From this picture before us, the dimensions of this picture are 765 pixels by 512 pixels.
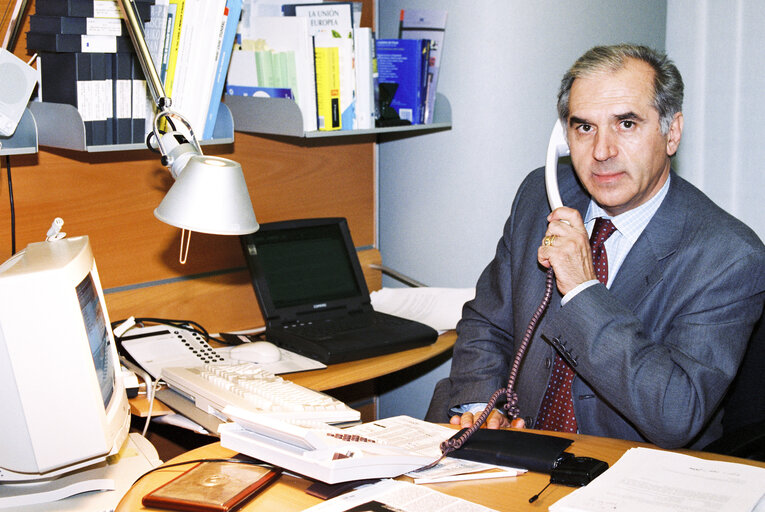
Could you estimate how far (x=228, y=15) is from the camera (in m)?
1.98

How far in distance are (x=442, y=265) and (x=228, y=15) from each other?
44.9 inches

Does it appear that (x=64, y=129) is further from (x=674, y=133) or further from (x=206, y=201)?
(x=674, y=133)

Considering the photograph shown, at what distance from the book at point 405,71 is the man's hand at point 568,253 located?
2.74 ft

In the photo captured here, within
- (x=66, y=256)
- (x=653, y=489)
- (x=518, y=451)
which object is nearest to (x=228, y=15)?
(x=66, y=256)

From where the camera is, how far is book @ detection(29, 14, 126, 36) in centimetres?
185

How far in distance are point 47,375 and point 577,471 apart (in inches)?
34.5

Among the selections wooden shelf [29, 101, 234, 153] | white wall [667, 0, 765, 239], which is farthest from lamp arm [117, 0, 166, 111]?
white wall [667, 0, 765, 239]

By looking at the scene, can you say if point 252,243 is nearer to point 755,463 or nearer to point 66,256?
point 66,256

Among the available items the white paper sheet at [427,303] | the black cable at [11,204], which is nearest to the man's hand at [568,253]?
the white paper sheet at [427,303]

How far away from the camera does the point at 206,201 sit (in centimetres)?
141

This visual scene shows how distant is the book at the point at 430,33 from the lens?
258cm

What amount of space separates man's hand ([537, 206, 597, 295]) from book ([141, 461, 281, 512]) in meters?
0.78

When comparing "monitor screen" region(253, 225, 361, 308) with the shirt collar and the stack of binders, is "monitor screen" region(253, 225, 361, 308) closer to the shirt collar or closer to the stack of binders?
the stack of binders

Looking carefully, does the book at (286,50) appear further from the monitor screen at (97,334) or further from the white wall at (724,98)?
the white wall at (724,98)
